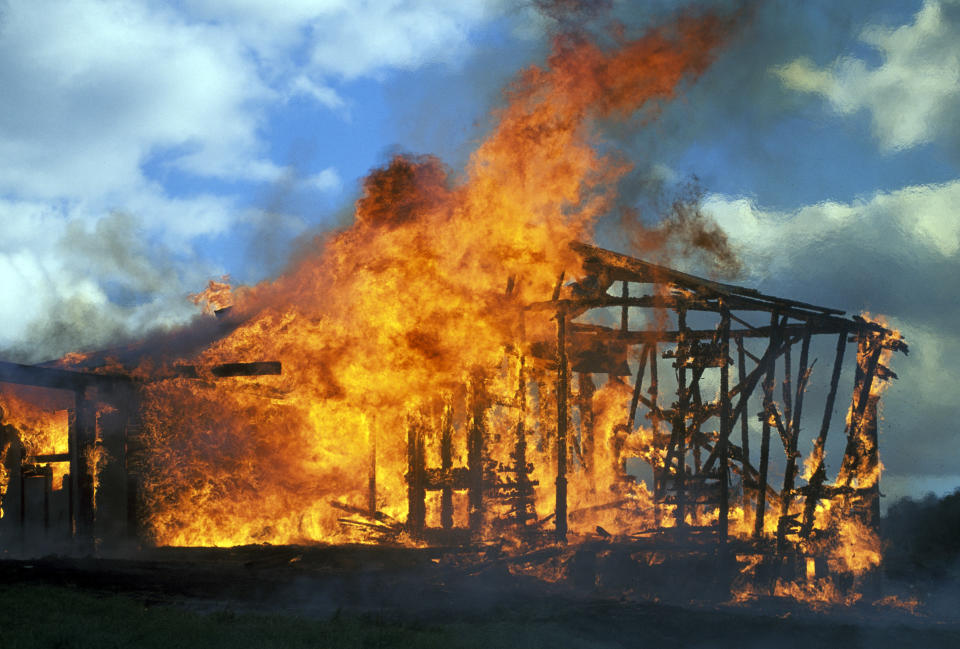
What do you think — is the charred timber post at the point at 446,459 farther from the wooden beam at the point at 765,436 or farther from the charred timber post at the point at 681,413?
the wooden beam at the point at 765,436

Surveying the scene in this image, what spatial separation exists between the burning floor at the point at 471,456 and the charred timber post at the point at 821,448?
2.2 inches

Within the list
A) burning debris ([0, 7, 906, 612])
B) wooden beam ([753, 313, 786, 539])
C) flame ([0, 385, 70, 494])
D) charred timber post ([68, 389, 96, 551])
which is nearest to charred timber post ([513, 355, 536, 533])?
burning debris ([0, 7, 906, 612])

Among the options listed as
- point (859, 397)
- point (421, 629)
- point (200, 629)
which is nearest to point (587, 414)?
point (859, 397)

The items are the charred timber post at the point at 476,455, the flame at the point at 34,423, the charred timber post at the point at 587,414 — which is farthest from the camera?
the charred timber post at the point at 587,414

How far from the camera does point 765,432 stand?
69.5 feet

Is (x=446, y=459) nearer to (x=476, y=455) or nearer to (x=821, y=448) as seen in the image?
(x=476, y=455)

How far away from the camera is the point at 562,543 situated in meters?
19.2

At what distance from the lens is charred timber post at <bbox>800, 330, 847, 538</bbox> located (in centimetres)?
2111

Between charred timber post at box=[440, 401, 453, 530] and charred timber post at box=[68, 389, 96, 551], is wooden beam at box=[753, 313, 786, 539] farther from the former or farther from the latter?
charred timber post at box=[68, 389, 96, 551]

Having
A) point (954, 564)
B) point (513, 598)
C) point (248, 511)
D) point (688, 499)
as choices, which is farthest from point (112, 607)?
point (954, 564)

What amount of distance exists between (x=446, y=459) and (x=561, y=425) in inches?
115

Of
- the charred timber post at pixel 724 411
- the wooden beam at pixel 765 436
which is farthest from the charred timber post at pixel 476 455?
the wooden beam at pixel 765 436

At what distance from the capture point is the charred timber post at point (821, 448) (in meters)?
21.1

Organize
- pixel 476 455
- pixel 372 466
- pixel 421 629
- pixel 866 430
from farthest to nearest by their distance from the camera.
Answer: pixel 866 430 → pixel 372 466 → pixel 476 455 → pixel 421 629
